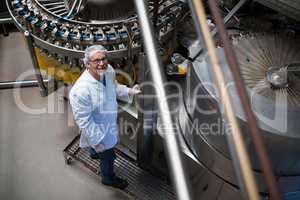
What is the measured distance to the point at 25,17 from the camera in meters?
1.80

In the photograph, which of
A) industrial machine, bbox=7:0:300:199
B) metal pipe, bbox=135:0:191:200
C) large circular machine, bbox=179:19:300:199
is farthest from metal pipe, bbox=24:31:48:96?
metal pipe, bbox=135:0:191:200

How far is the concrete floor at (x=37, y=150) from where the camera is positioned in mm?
1879

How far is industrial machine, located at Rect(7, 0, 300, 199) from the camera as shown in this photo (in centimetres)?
128

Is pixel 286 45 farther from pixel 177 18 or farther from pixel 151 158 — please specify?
pixel 151 158

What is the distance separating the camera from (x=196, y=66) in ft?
4.64

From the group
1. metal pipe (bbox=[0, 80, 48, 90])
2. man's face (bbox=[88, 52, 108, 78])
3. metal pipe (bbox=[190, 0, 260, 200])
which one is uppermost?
metal pipe (bbox=[0, 80, 48, 90])

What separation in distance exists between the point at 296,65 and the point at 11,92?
1.72 metres

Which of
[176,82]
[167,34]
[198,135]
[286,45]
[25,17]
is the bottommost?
[198,135]

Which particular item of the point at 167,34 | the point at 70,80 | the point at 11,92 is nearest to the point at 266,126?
the point at 167,34

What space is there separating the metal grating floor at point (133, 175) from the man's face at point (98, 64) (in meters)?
0.68

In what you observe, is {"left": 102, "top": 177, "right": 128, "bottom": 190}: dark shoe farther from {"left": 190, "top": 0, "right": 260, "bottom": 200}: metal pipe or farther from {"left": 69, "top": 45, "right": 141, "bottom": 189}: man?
{"left": 190, "top": 0, "right": 260, "bottom": 200}: metal pipe

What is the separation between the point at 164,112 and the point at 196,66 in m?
0.78

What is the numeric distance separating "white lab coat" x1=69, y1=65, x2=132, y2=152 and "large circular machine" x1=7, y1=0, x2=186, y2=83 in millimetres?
200

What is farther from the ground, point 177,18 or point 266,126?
point 177,18
